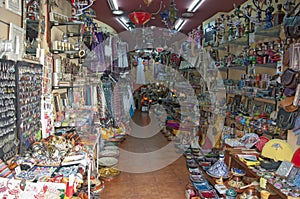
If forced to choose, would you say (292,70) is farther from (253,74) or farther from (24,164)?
(24,164)

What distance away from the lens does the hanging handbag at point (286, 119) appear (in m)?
2.12


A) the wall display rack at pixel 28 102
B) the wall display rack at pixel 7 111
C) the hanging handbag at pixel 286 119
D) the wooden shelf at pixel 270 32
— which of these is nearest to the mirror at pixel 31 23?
the wall display rack at pixel 28 102

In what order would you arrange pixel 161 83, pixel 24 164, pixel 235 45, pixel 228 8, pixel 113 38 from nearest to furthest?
pixel 24 164 < pixel 235 45 < pixel 228 8 < pixel 113 38 < pixel 161 83

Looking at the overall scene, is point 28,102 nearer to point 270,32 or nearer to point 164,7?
point 270,32

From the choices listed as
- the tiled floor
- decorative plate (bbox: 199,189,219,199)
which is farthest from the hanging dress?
decorative plate (bbox: 199,189,219,199)

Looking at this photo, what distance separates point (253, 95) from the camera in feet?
10.4

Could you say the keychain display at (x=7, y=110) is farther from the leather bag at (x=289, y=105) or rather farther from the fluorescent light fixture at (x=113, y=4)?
the fluorescent light fixture at (x=113, y=4)

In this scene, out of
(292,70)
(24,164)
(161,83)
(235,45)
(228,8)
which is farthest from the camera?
(161,83)

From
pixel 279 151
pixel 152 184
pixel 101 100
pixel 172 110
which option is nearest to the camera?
pixel 279 151

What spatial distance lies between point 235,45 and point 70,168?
126 inches

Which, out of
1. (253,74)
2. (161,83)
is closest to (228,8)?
(253,74)

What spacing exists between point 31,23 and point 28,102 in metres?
0.66

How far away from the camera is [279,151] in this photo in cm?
227

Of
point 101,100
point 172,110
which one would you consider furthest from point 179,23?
point 101,100
